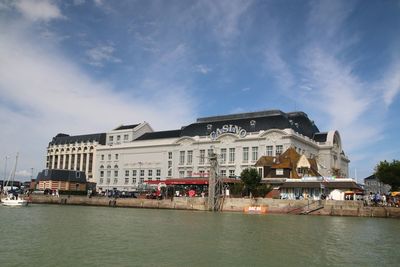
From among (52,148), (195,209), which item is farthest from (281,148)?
(52,148)

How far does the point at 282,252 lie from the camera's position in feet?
95.5

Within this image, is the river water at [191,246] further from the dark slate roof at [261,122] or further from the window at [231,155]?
the window at [231,155]

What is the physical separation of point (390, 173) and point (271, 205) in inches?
1018

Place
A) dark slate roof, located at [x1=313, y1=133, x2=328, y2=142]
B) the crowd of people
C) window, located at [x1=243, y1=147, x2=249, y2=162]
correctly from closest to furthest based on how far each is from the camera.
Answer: the crowd of people → window, located at [x1=243, y1=147, x2=249, y2=162] → dark slate roof, located at [x1=313, y1=133, x2=328, y2=142]

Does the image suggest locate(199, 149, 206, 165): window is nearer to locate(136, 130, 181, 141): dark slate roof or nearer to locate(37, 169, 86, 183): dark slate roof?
locate(136, 130, 181, 141): dark slate roof

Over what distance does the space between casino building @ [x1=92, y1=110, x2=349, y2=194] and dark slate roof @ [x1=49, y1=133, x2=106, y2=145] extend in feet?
42.4

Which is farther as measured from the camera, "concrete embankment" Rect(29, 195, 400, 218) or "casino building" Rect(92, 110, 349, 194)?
"casino building" Rect(92, 110, 349, 194)

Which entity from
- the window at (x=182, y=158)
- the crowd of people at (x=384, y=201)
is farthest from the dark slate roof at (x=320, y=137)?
the crowd of people at (x=384, y=201)

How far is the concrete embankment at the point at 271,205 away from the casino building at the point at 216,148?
17.7 metres

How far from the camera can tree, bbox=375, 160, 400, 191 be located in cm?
8269

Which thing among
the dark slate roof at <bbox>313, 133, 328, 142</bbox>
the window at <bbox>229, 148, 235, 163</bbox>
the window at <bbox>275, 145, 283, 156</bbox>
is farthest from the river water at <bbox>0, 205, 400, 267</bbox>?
the dark slate roof at <bbox>313, 133, 328, 142</bbox>

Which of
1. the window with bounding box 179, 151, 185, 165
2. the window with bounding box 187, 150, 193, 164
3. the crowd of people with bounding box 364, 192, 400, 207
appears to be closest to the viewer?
the crowd of people with bounding box 364, 192, 400, 207

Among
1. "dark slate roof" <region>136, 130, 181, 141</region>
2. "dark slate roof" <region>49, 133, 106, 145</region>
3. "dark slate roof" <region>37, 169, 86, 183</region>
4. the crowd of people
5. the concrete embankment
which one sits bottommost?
the concrete embankment

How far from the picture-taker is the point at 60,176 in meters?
127
